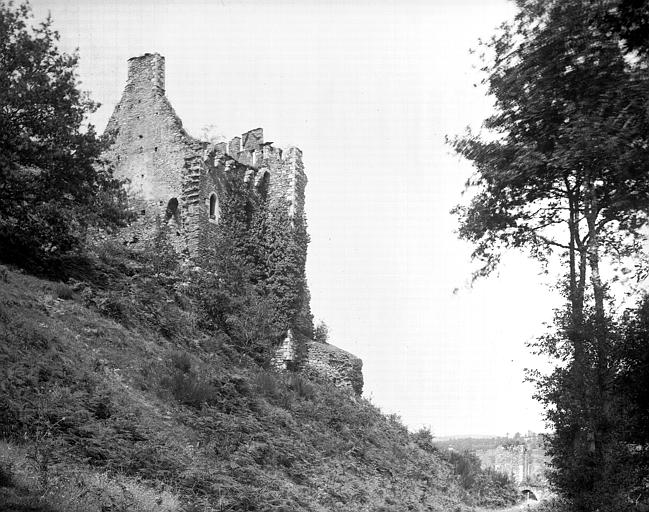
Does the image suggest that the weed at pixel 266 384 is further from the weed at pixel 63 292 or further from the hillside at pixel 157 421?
the weed at pixel 63 292

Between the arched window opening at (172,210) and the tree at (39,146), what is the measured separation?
784cm

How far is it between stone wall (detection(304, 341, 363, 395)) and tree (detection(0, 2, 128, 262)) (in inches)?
474

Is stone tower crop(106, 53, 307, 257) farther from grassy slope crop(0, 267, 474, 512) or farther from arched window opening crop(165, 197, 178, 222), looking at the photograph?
grassy slope crop(0, 267, 474, 512)

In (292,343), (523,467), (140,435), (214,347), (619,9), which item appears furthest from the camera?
(523,467)

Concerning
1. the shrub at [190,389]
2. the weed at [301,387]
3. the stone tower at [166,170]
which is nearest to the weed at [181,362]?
the shrub at [190,389]

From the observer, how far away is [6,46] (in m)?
18.2

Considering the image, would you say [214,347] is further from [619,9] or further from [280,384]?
[619,9]

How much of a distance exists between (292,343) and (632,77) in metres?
18.4

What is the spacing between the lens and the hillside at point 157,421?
11352 mm

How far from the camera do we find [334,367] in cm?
2906

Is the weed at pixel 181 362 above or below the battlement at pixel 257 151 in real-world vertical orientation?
below

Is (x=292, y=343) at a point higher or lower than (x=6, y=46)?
lower

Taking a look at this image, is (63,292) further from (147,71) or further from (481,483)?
(481,483)

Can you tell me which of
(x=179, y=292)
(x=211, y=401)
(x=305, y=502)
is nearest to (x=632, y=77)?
(x=305, y=502)
